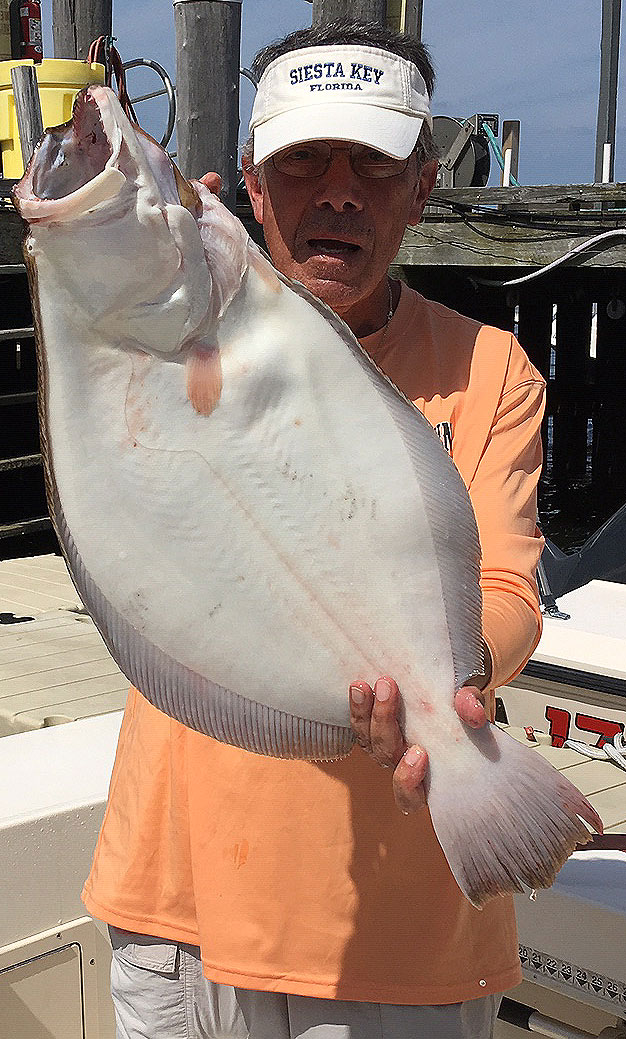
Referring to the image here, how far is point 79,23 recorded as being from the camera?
9.98 meters

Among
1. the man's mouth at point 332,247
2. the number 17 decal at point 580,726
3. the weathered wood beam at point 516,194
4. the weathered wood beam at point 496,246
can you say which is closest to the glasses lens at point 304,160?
the man's mouth at point 332,247

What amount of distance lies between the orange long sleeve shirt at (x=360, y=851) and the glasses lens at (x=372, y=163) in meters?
0.29

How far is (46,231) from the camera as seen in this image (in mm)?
1279

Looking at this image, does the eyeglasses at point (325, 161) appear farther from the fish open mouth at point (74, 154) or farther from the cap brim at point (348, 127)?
the fish open mouth at point (74, 154)

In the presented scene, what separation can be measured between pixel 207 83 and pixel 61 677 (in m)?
3.19

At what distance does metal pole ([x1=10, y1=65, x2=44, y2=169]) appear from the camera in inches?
58.4

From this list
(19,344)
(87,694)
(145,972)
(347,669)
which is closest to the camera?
(347,669)

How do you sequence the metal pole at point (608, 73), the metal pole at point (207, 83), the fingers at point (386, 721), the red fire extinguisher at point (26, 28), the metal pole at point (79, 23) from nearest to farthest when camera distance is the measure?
the fingers at point (386, 721) → the metal pole at point (207, 83) → the red fire extinguisher at point (26, 28) → the metal pole at point (79, 23) → the metal pole at point (608, 73)

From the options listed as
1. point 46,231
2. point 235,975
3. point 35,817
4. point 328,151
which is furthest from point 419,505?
point 35,817

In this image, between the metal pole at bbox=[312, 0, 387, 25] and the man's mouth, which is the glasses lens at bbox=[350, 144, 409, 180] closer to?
the man's mouth

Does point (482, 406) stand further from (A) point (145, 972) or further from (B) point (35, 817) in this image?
(B) point (35, 817)

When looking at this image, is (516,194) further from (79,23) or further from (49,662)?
(49,662)

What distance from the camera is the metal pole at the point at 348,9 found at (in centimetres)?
722

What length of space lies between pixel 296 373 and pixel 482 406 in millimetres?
451
